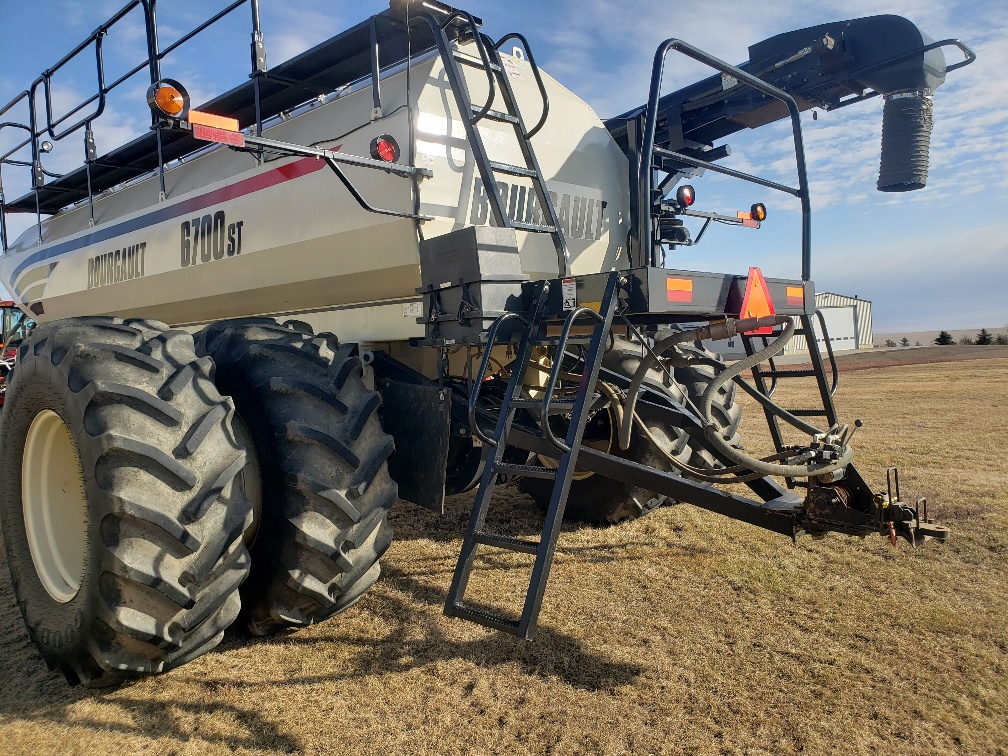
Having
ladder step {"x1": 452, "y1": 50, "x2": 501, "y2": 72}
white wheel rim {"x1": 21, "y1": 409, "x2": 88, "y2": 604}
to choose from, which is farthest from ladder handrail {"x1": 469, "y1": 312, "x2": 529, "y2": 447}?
white wheel rim {"x1": 21, "y1": 409, "x2": 88, "y2": 604}

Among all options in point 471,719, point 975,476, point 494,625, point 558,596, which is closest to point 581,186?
point 558,596

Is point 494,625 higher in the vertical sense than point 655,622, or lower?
higher

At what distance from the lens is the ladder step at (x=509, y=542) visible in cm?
290

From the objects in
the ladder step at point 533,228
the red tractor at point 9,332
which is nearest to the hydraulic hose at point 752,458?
the ladder step at point 533,228

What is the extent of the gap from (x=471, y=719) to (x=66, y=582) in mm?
1890

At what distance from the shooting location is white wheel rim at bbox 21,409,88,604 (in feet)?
10.6

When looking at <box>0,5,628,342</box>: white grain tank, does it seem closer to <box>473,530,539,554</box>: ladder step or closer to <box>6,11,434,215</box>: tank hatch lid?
<box>6,11,434,215</box>: tank hatch lid

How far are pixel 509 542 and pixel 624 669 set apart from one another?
2.25 ft

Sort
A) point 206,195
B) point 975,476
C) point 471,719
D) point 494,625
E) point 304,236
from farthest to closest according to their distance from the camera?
point 975,476
point 206,195
point 304,236
point 494,625
point 471,719

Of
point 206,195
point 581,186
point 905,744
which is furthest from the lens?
point 206,195

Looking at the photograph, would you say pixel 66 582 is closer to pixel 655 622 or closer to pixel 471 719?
pixel 471 719

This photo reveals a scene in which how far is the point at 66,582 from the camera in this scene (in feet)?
10.5

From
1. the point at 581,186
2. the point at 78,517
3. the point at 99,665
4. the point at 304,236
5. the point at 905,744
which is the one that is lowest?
the point at 905,744

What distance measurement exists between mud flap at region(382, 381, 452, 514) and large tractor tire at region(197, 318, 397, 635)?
1.36 ft
